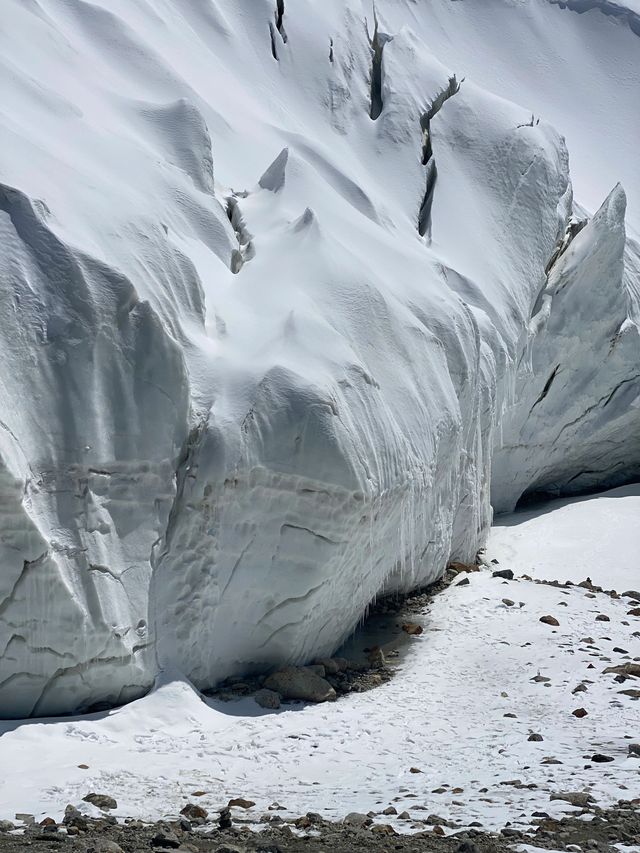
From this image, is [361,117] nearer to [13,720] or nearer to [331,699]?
[331,699]

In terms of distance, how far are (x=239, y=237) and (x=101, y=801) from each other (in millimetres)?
6325

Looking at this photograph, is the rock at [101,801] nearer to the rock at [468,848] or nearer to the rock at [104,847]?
the rock at [104,847]

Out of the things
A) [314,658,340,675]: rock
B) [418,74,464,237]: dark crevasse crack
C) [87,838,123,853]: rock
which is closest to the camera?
[87,838,123,853]: rock

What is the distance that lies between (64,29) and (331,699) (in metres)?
7.60

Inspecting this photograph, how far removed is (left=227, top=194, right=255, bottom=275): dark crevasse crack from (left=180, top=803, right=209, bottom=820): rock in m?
5.67

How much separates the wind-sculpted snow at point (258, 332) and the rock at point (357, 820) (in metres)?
2.38

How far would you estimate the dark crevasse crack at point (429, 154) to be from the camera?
14.5 metres

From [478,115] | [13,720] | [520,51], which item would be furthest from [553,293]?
[13,720]

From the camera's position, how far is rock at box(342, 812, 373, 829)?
21.5 feet

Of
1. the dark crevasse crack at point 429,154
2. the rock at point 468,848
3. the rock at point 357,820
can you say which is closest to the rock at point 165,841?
the rock at point 357,820

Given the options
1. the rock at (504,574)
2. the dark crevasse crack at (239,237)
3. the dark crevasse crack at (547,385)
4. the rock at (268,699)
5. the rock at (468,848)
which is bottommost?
the rock at (268,699)

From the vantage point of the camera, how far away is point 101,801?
6680 millimetres

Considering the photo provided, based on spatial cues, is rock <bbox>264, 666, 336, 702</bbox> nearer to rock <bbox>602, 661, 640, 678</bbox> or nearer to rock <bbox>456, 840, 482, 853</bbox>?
rock <bbox>602, 661, 640, 678</bbox>

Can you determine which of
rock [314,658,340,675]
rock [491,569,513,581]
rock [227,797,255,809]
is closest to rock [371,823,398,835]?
rock [227,797,255,809]
